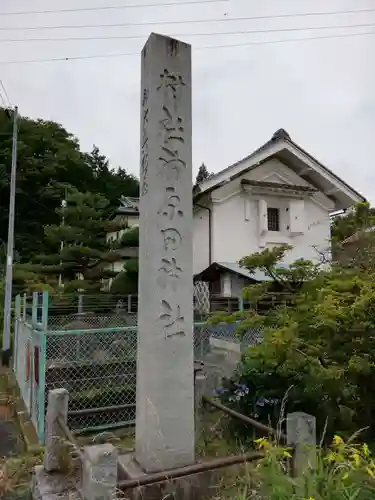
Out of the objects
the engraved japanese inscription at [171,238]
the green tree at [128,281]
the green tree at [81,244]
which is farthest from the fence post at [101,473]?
the green tree at [81,244]

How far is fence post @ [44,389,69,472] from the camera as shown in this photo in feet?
10.6

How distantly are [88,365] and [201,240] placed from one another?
8972 mm

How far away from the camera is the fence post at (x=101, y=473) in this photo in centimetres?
214

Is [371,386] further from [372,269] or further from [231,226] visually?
[231,226]

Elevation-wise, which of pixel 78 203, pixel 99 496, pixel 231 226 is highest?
pixel 78 203

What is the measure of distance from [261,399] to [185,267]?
2194 mm

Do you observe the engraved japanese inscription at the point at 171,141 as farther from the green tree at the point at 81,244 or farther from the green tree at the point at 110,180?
the green tree at the point at 110,180

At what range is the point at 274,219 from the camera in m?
15.6

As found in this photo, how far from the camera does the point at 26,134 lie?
29812mm

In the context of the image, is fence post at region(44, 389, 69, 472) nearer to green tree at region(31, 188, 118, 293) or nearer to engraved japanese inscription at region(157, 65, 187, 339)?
engraved japanese inscription at region(157, 65, 187, 339)

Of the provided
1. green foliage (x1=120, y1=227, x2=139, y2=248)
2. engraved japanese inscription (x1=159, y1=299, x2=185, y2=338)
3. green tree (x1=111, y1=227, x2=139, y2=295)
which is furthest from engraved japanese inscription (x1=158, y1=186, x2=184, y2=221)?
green foliage (x1=120, y1=227, x2=139, y2=248)

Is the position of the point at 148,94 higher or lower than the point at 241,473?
higher

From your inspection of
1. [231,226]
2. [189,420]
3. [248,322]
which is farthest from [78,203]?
[189,420]

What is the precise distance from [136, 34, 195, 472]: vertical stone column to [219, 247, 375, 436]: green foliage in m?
1.20
